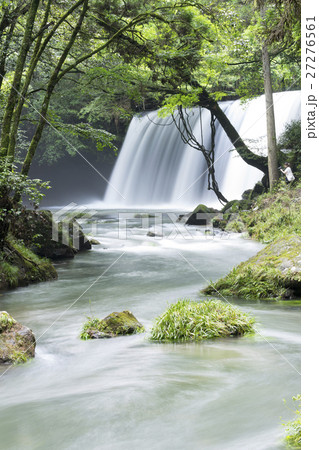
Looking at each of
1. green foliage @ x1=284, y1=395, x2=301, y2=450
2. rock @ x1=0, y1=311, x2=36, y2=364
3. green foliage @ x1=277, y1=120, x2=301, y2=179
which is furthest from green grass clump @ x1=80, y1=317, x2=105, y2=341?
green foliage @ x1=277, y1=120, x2=301, y2=179

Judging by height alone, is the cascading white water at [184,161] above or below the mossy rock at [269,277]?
above

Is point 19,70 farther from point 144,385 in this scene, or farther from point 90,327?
point 144,385

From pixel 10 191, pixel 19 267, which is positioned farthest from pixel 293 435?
pixel 19 267

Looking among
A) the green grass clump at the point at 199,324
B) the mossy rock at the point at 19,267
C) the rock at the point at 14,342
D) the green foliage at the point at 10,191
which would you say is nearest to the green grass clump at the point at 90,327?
the green grass clump at the point at 199,324

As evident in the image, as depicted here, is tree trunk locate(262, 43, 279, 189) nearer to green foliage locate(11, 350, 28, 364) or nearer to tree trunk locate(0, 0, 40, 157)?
tree trunk locate(0, 0, 40, 157)

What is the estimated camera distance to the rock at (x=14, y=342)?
14.0 feet

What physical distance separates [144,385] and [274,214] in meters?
11.3

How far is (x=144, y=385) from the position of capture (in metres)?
3.54

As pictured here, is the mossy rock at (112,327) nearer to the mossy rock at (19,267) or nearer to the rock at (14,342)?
the rock at (14,342)

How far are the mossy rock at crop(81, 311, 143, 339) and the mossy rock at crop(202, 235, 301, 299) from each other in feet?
7.46

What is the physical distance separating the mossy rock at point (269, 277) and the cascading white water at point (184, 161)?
13790mm

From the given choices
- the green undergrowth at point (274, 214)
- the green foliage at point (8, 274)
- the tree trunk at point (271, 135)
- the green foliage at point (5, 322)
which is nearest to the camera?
the green foliage at point (5, 322)

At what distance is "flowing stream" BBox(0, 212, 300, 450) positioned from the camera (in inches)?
107
